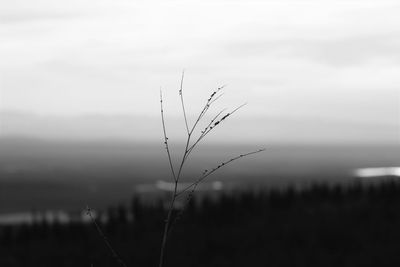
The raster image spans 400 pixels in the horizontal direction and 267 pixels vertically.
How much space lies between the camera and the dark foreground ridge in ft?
35.1

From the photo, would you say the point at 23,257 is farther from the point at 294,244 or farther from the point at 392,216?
the point at 392,216

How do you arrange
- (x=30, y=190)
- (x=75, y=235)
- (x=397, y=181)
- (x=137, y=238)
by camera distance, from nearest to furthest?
(x=137, y=238) < (x=75, y=235) < (x=397, y=181) < (x=30, y=190)

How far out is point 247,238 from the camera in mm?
12383

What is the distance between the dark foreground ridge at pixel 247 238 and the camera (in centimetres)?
1070

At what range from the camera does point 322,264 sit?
395 inches

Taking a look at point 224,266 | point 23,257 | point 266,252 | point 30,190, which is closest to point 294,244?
point 266,252

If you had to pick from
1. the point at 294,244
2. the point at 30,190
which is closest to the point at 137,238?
the point at 294,244

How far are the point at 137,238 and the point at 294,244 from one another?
3656 millimetres

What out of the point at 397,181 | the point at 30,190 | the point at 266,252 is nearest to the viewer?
the point at 266,252

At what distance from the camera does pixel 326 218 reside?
13359 mm

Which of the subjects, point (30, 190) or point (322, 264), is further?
point (30, 190)

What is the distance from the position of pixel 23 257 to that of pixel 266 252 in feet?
15.1

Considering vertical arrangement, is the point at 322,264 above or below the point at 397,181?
below

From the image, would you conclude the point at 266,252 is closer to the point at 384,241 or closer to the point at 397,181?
the point at 384,241
